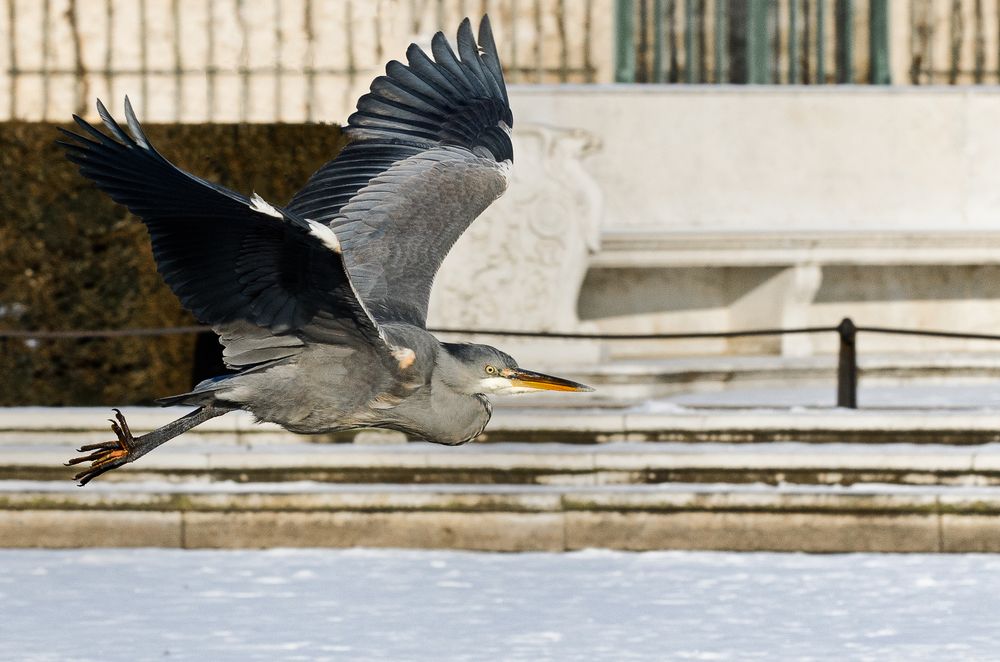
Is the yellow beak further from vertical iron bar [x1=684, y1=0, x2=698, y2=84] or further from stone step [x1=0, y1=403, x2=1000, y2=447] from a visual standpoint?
vertical iron bar [x1=684, y1=0, x2=698, y2=84]

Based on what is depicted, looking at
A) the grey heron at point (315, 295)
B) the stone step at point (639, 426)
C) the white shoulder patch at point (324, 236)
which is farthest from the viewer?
the stone step at point (639, 426)

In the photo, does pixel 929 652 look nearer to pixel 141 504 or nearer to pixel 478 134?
pixel 478 134

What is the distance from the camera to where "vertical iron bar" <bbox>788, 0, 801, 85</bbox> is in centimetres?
1273

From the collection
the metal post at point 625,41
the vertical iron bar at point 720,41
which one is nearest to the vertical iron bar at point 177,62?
the metal post at point 625,41

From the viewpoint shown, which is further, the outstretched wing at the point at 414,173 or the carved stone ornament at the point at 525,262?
the carved stone ornament at the point at 525,262

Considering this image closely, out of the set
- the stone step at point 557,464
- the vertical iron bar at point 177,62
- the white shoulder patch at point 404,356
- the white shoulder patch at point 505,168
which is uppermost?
the vertical iron bar at point 177,62

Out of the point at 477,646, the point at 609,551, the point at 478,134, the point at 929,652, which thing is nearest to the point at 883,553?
the point at 609,551

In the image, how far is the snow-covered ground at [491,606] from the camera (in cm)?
775

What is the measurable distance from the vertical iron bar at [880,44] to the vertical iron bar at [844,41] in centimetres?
14

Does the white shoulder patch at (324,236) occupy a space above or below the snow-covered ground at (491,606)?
above

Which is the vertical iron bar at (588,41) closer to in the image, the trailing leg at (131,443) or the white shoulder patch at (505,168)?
the white shoulder patch at (505,168)

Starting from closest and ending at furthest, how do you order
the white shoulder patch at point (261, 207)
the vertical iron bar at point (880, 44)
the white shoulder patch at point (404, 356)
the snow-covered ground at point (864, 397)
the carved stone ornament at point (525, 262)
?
the white shoulder patch at point (261, 207) < the white shoulder patch at point (404, 356) < the snow-covered ground at point (864, 397) < the carved stone ornament at point (525, 262) < the vertical iron bar at point (880, 44)

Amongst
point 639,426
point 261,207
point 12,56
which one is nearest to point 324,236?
point 261,207

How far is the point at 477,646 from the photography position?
7801 mm
